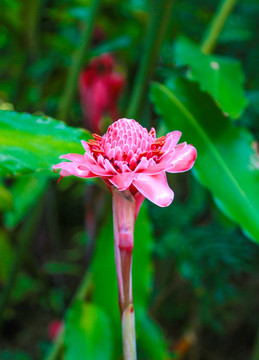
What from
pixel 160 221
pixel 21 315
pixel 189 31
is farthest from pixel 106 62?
pixel 21 315

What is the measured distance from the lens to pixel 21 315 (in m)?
1.10

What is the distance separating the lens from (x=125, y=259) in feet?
0.72

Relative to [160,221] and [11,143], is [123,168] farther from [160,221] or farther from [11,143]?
[160,221]

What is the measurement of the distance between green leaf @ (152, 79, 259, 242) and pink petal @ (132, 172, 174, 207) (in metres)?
0.17

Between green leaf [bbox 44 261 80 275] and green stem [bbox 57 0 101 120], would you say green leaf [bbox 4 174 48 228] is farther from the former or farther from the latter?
green leaf [bbox 44 261 80 275]

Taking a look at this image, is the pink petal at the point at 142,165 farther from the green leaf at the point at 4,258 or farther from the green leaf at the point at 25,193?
the green leaf at the point at 4,258

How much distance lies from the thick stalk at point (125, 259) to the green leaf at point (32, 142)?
0.30 feet

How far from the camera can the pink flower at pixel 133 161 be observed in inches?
8.3

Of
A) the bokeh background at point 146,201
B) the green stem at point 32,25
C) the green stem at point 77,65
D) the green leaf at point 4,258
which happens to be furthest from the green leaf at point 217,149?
the green leaf at point 4,258

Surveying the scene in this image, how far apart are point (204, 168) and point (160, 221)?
1.02 feet

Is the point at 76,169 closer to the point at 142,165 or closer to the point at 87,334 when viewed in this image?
the point at 142,165

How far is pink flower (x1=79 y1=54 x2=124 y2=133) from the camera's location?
72cm

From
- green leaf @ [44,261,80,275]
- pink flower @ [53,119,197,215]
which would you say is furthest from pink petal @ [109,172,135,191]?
green leaf @ [44,261,80,275]

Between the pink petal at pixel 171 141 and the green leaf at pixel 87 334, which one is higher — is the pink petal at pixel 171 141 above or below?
above
